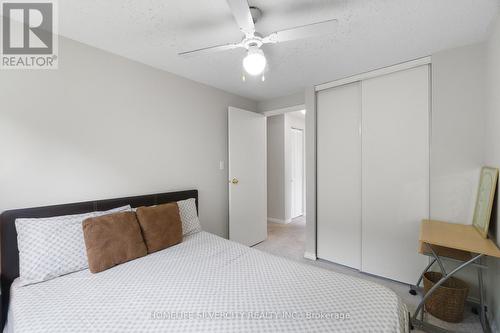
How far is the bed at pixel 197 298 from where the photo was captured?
1.10 meters

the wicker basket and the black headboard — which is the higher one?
the black headboard

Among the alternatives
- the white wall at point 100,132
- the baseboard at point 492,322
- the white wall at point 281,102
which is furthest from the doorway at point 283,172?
the baseboard at point 492,322

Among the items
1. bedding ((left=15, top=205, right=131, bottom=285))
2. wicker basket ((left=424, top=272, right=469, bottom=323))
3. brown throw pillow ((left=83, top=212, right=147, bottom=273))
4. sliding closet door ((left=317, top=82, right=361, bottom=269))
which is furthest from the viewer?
sliding closet door ((left=317, top=82, right=361, bottom=269))

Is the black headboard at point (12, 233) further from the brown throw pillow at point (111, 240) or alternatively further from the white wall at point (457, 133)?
the white wall at point (457, 133)

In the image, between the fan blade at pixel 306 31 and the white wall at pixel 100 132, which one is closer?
the fan blade at pixel 306 31

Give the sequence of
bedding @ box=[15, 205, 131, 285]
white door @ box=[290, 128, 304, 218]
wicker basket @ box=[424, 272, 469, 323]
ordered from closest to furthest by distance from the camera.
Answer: bedding @ box=[15, 205, 131, 285]
wicker basket @ box=[424, 272, 469, 323]
white door @ box=[290, 128, 304, 218]

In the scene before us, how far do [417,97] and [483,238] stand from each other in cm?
139

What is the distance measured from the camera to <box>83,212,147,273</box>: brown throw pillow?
5.33 feet

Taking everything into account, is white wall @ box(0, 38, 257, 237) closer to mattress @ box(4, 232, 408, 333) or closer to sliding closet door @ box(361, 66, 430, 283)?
mattress @ box(4, 232, 408, 333)

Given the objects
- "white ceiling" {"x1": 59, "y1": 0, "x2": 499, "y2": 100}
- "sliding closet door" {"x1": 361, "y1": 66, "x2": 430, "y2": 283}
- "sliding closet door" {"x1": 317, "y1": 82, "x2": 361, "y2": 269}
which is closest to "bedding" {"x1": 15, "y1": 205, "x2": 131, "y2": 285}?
"white ceiling" {"x1": 59, "y1": 0, "x2": 499, "y2": 100}

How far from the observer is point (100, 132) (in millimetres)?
2068

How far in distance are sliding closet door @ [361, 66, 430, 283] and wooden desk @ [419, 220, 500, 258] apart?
0.34 meters

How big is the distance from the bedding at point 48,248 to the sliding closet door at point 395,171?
9.20 ft

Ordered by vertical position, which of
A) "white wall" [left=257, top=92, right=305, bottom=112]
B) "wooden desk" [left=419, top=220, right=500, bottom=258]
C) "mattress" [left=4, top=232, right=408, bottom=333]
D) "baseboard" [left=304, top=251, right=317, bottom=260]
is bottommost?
"baseboard" [left=304, top=251, right=317, bottom=260]
